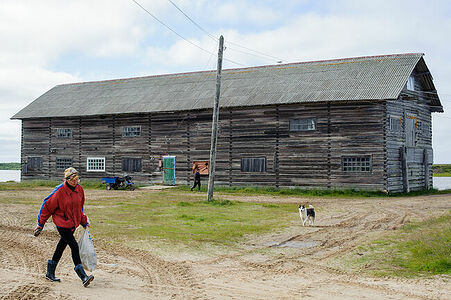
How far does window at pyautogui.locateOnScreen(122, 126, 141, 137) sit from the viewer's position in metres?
33.8

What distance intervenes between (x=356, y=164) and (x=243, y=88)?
378 inches

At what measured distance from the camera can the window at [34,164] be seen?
37.8 meters

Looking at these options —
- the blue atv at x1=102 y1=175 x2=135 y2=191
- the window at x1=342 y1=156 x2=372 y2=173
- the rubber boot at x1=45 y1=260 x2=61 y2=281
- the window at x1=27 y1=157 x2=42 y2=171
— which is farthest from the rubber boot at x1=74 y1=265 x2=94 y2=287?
the window at x1=27 y1=157 x2=42 y2=171

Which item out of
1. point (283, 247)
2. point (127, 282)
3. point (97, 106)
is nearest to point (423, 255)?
point (283, 247)

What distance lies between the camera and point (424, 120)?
3194cm

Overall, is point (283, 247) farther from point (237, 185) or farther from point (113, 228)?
point (237, 185)

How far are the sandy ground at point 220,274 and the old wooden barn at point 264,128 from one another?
47.4ft

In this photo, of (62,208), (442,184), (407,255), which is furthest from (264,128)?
(442,184)

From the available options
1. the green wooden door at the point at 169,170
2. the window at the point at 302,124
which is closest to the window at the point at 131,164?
the green wooden door at the point at 169,170

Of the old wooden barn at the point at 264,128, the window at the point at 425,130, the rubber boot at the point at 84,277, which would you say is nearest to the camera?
the rubber boot at the point at 84,277

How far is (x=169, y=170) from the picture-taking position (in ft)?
107

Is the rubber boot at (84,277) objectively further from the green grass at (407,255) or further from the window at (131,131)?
the window at (131,131)

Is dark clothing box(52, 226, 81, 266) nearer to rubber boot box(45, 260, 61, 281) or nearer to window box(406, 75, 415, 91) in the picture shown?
rubber boot box(45, 260, 61, 281)

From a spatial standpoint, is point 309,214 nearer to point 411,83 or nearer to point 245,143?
point 245,143
